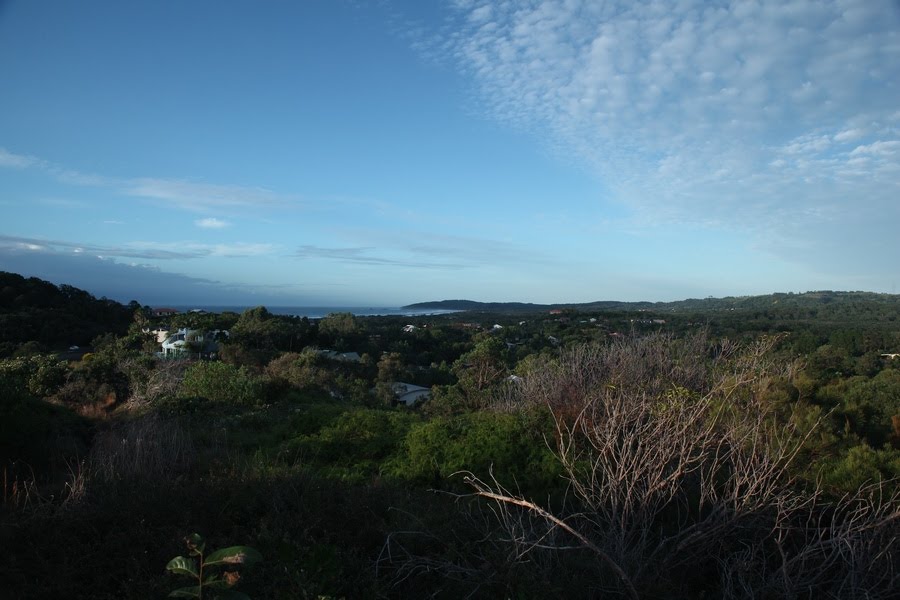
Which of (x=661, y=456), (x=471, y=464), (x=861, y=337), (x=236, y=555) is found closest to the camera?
(x=236, y=555)

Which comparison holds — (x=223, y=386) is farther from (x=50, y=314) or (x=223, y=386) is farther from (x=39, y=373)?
(x=50, y=314)

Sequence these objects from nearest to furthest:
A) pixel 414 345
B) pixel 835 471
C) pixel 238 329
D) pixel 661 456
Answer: pixel 661 456, pixel 835 471, pixel 238 329, pixel 414 345

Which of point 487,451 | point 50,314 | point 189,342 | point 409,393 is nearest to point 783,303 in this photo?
point 409,393

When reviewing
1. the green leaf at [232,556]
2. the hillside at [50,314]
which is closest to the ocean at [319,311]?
the hillside at [50,314]

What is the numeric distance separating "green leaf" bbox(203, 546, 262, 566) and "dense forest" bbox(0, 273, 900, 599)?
2 cm

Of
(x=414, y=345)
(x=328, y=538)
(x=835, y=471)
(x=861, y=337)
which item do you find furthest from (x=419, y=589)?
(x=414, y=345)

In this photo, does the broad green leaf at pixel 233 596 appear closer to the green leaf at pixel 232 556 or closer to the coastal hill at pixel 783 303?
the green leaf at pixel 232 556

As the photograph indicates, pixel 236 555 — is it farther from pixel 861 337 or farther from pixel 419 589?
pixel 861 337

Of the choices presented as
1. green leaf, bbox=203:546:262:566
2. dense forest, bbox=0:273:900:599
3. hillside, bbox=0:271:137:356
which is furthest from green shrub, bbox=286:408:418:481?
hillside, bbox=0:271:137:356

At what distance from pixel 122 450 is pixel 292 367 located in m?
14.5

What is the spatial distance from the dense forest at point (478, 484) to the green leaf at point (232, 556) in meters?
0.02

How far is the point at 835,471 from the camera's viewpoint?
5934 mm

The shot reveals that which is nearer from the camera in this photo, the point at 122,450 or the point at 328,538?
the point at 328,538

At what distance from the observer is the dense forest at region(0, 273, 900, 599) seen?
3512 mm
